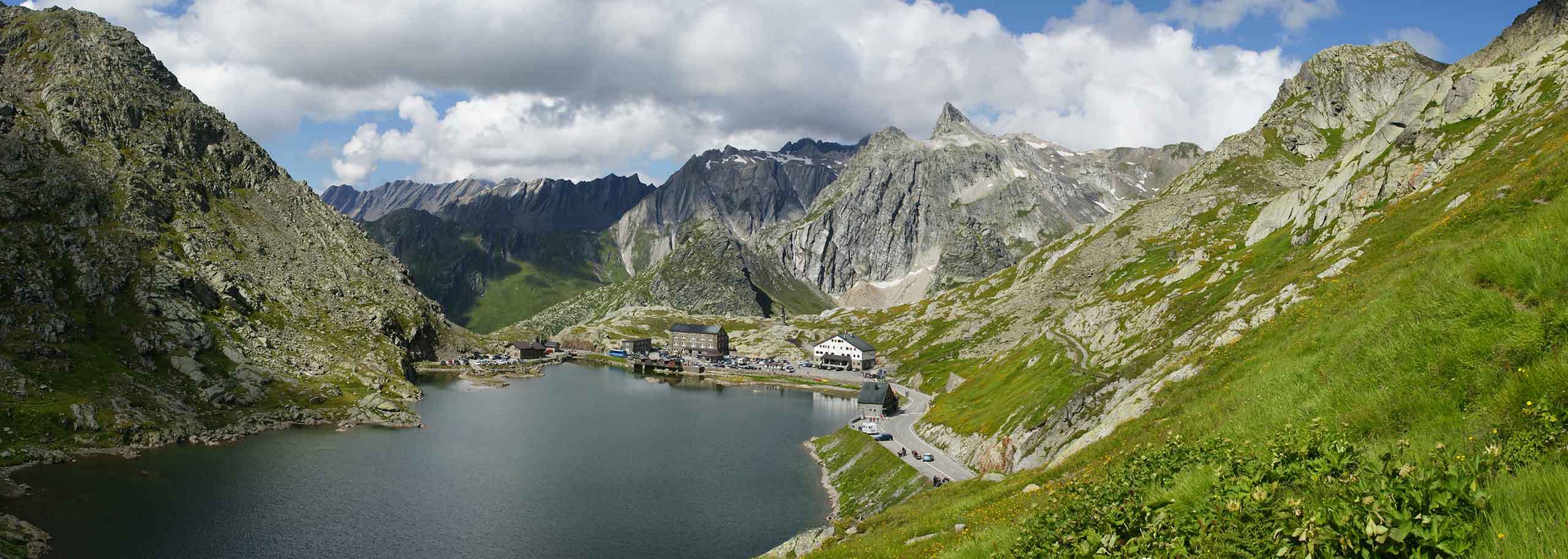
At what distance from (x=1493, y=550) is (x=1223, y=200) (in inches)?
7648

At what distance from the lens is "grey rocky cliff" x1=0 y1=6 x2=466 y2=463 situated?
113875 millimetres

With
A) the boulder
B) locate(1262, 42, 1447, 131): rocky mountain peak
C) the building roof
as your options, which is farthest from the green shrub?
locate(1262, 42, 1447, 131): rocky mountain peak

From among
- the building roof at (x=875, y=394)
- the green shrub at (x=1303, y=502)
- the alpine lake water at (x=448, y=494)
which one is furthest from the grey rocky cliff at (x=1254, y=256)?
the alpine lake water at (x=448, y=494)

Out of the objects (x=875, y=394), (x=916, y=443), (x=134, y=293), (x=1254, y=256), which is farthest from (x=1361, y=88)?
(x=134, y=293)

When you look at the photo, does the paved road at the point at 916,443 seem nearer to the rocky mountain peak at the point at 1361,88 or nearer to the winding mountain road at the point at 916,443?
the winding mountain road at the point at 916,443

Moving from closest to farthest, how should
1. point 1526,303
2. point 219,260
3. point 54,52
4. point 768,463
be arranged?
point 1526,303 → point 768,463 → point 219,260 → point 54,52

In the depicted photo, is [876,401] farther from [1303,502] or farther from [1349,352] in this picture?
[1303,502]

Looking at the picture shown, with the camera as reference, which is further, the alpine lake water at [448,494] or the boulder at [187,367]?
the boulder at [187,367]

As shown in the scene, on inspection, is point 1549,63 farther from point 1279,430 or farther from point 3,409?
point 3,409

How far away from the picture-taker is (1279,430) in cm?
1527

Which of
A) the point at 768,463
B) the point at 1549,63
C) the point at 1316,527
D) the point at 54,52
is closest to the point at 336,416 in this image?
the point at 768,463

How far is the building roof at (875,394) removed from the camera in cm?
13425

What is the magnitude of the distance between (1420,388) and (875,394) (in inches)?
4865

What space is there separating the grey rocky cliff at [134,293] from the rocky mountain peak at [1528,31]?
20413 cm
